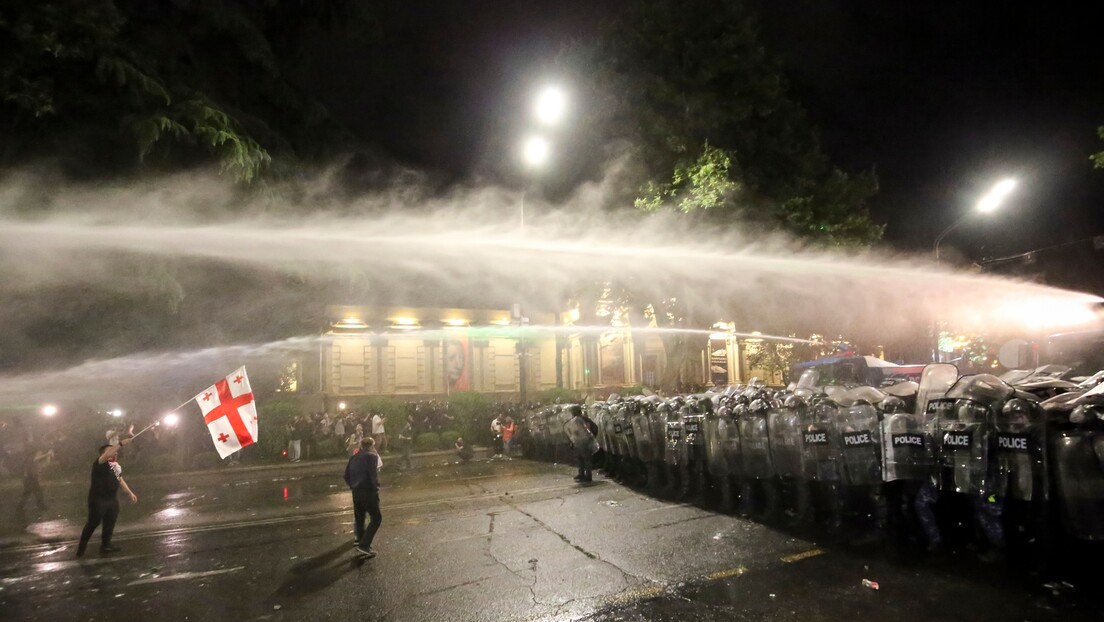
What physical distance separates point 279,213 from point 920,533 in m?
9.55

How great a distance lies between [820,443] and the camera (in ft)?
23.2

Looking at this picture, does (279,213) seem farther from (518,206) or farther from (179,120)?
(518,206)

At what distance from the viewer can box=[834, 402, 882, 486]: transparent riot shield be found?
660 centimetres

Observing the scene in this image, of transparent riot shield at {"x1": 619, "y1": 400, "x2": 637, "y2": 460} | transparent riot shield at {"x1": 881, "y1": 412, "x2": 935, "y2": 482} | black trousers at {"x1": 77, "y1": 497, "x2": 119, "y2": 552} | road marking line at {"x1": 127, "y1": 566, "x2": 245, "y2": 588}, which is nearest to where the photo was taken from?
transparent riot shield at {"x1": 881, "y1": 412, "x2": 935, "y2": 482}

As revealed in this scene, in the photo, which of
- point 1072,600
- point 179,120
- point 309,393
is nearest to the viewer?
point 1072,600

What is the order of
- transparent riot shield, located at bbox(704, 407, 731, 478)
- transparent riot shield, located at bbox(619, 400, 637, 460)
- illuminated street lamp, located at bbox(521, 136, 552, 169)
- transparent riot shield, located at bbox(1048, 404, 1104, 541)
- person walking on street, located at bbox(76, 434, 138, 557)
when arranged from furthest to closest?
1. illuminated street lamp, located at bbox(521, 136, 552, 169)
2. transparent riot shield, located at bbox(619, 400, 637, 460)
3. transparent riot shield, located at bbox(704, 407, 731, 478)
4. person walking on street, located at bbox(76, 434, 138, 557)
5. transparent riot shield, located at bbox(1048, 404, 1104, 541)

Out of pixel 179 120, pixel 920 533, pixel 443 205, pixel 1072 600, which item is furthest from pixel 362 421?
pixel 1072 600

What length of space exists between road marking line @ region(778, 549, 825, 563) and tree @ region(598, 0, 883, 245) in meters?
7.92

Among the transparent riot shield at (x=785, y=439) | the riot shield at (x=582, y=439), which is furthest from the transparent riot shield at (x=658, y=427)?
the transparent riot shield at (x=785, y=439)

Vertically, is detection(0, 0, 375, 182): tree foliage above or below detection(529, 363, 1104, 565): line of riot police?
above

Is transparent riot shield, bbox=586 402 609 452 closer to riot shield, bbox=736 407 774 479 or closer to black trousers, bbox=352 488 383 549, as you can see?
riot shield, bbox=736 407 774 479

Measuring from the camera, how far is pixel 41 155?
795 cm

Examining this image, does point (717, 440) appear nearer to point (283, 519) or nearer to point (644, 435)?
point (644, 435)

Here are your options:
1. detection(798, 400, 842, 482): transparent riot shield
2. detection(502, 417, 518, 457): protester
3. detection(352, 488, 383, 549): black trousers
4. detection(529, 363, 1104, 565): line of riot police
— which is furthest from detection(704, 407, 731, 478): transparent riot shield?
detection(502, 417, 518, 457): protester
